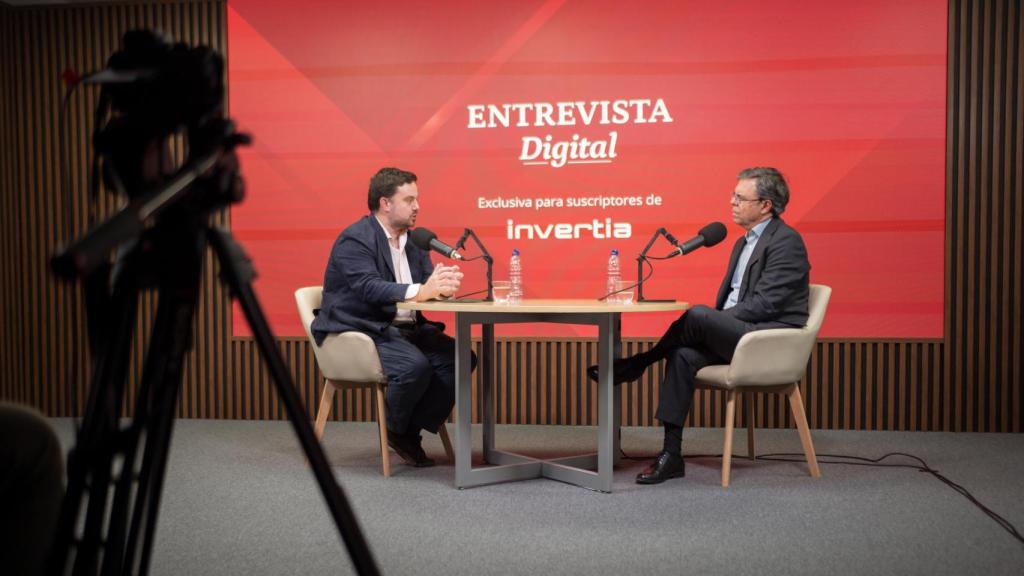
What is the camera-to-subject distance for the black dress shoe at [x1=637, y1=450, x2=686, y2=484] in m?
3.52

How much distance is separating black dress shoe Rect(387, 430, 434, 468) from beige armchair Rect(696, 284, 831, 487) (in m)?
1.31

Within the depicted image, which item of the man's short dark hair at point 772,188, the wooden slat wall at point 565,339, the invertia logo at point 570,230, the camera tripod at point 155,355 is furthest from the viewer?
the invertia logo at point 570,230

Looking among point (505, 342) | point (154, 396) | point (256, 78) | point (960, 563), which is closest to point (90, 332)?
point (154, 396)

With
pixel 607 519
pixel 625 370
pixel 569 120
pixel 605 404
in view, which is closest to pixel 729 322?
pixel 625 370

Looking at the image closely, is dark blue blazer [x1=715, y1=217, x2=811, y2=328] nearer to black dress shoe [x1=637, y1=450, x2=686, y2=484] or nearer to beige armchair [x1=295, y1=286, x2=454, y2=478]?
black dress shoe [x1=637, y1=450, x2=686, y2=484]

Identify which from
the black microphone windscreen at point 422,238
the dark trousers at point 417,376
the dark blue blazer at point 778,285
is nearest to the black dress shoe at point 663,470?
the dark blue blazer at point 778,285

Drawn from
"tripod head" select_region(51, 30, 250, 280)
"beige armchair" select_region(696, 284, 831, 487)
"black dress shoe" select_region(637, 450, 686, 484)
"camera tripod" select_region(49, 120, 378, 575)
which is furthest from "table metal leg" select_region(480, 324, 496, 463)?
"tripod head" select_region(51, 30, 250, 280)

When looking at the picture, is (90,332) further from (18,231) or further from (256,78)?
(18,231)

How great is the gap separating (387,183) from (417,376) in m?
0.94

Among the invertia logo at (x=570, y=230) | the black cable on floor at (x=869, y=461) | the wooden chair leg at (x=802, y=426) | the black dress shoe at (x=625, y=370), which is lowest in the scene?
the black cable on floor at (x=869, y=461)

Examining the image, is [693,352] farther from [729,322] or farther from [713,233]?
[713,233]

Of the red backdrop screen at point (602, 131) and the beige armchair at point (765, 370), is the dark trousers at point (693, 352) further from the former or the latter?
the red backdrop screen at point (602, 131)

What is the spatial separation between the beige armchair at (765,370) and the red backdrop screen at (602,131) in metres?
1.34

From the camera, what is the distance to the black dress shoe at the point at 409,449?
3.85 m
